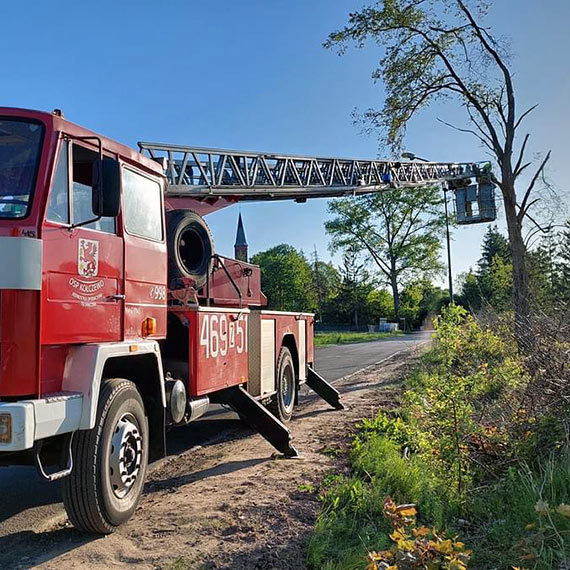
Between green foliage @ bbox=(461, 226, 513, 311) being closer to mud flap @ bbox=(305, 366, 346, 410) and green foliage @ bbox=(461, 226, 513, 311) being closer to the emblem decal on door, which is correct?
mud flap @ bbox=(305, 366, 346, 410)

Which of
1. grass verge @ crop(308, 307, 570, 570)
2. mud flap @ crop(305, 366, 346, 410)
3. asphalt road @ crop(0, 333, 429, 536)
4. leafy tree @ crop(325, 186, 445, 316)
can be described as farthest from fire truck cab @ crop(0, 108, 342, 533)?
leafy tree @ crop(325, 186, 445, 316)

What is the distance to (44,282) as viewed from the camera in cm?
380

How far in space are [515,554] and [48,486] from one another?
4.32 m

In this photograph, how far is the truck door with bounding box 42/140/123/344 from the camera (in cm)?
390

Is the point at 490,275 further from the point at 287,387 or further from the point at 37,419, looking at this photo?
the point at 37,419

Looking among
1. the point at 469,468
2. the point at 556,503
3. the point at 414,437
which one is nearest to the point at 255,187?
the point at 414,437

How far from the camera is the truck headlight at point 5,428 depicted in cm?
338

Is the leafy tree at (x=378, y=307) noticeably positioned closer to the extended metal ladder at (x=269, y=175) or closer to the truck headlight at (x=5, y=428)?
the extended metal ladder at (x=269, y=175)

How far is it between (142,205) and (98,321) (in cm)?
143

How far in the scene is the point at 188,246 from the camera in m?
7.07

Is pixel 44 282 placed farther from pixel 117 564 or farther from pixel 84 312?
pixel 117 564

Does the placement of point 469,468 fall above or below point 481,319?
below

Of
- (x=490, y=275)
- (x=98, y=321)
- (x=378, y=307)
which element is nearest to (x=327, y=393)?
(x=98, y=321)

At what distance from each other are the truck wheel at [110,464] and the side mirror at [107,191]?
1340mm
